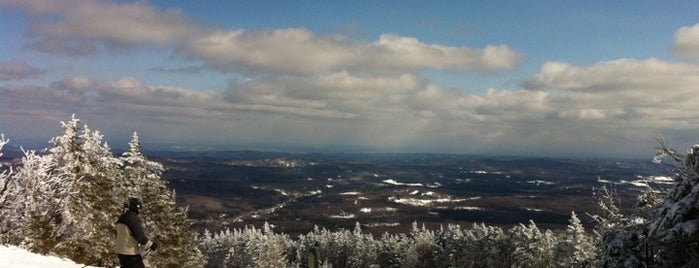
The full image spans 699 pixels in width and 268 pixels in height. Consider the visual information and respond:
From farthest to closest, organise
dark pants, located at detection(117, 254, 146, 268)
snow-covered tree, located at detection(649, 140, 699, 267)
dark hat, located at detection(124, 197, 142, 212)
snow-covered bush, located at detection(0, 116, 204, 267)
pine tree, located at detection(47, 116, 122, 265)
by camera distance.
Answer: pine tree, located at detection(47, 116, 122, 265) < snow-covered bush, located at detection(0, 116, 204, 267) < dark pants, located at detection(117, 254, 146, 268) < dark hat, located at detection(124, 197, 142, 212) < snow-covered tree, located at detection(649, 140, 699, 267)

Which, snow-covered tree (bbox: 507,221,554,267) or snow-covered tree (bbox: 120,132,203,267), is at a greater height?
snow-covered tree (bbox: 120,132,203,267)

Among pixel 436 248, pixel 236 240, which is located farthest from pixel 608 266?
pixel 236 240

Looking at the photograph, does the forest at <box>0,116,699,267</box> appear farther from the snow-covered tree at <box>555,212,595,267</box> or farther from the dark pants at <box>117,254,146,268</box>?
the snow-covered tree at <box>555,212,595,267</box>

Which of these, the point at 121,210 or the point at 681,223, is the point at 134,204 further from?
the point at 121,210

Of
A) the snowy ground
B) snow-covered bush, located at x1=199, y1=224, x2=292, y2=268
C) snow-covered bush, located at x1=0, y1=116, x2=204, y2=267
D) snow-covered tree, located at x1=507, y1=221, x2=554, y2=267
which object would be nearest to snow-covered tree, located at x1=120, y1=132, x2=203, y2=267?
snow-covered bush, located at x1=0, y1=116, x2=204, y2=267

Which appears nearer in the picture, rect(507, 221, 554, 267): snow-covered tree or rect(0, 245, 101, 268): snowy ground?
rect(0, 245, 101, 268): snowy ground

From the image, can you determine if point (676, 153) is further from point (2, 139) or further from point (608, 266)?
point (2, 139)
